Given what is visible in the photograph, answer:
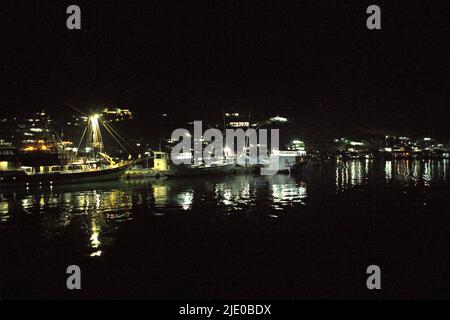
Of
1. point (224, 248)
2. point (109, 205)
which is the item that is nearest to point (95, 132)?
point (109, 205)

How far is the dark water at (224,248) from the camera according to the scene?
8.94 meters

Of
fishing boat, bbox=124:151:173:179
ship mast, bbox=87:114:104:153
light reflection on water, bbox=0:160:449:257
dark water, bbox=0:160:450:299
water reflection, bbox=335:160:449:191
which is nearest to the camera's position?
dark water, bbox=0:160:450:299

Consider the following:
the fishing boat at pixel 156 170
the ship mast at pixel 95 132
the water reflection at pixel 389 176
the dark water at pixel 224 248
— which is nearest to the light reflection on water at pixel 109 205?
the dark water at pixel 224 248

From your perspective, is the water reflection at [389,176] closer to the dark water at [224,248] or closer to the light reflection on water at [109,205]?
the light reflection on water at [109,205]

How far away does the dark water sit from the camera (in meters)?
8.94

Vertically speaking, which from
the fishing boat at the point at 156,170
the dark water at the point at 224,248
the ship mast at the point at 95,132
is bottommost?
the dark water at the point at 224,248

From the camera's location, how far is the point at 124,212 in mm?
18562

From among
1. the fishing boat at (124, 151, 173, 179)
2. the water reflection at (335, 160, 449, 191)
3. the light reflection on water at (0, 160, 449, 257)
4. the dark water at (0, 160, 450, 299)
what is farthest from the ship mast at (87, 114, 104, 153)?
the water reflection at (335, 160, 449, 191)

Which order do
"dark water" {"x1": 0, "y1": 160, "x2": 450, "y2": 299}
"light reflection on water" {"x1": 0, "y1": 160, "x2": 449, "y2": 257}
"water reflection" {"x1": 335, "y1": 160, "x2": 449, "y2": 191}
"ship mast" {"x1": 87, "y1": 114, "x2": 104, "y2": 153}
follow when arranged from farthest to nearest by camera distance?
"ship mast" {"x1": 87, "y1": 114, "x2": 104, "y2": 153}
"water reflection" {"x1": 335, "y1": 160, "x2": 449, "y2": 191}
"light reflection on water" {"x1": 0, "y1": 160, "x2": 449, "y2": 257}
"dark water" {"x1": 0, "y1": 160, "x2": 450, "y2": 299}

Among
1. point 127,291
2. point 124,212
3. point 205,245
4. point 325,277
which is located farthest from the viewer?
point 124,212

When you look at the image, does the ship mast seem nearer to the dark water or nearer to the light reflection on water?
the light reflection on water
